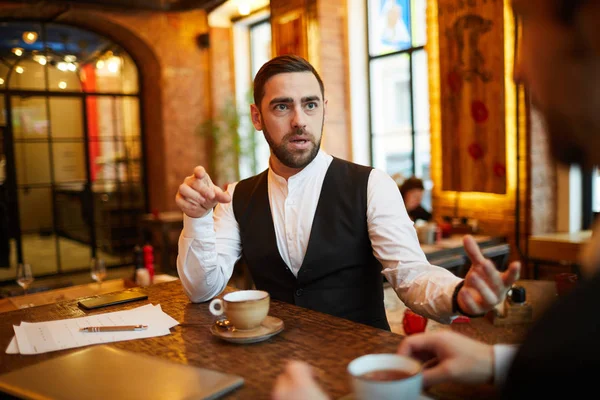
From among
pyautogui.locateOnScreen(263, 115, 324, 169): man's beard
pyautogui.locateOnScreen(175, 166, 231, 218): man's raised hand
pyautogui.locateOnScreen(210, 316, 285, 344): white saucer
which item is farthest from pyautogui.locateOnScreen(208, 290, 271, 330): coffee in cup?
pyautogui.locateOnScreen(263, 115, 324, 169): man's beard

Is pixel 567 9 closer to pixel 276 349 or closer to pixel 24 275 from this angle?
pixel 276 349

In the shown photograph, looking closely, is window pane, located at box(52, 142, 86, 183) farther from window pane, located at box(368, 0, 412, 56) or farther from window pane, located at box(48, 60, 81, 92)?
window pane, located at box(368, 0, 412, 56)

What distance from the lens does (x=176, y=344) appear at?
3.90 feet

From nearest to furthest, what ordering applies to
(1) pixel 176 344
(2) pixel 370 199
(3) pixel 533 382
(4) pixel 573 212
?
(3) pixel 533 382 → (1) pixel 176 344 → (2) pixel 370 199 → (4) pixel 573 212

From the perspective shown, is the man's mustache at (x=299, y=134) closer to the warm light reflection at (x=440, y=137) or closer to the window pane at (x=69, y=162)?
the warm light reflection at (x=440, y=137)

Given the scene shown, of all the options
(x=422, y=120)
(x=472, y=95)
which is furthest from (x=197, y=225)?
(x=422, y=120)

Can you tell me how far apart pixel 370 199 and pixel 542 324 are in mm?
1228

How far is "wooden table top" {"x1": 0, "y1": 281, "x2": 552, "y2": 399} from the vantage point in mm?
937

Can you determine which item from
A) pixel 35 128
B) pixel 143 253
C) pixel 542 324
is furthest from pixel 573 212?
pixel 35 128

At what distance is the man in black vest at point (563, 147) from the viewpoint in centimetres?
52

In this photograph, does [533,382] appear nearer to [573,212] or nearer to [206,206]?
[206,206]

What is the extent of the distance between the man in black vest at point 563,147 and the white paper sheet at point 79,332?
66 cm

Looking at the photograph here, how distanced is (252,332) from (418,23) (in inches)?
209

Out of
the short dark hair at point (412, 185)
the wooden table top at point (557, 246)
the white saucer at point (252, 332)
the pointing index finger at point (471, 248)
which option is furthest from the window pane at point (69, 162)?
the pointing index finger at point (471, 248)
